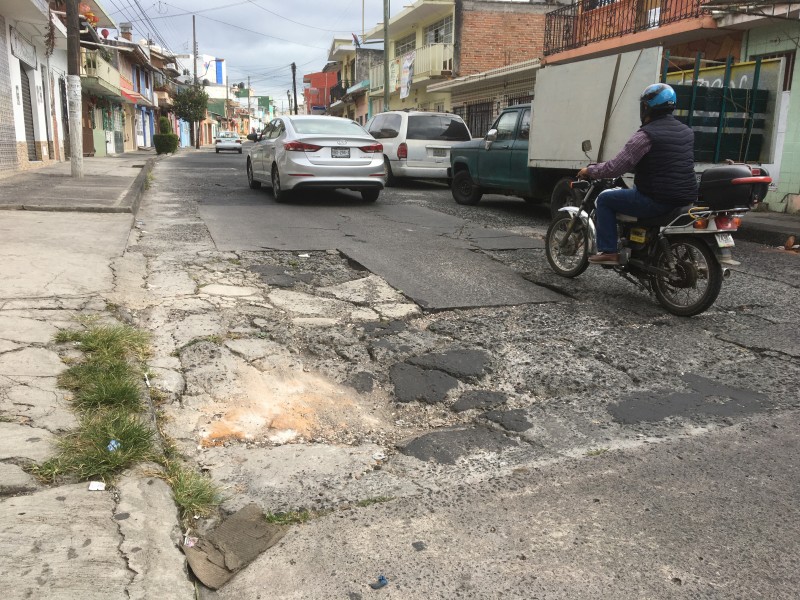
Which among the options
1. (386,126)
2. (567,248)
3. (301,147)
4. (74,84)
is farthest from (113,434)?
(74,84)

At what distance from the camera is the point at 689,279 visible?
5.26 meters

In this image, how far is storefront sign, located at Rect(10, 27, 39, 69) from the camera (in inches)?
675

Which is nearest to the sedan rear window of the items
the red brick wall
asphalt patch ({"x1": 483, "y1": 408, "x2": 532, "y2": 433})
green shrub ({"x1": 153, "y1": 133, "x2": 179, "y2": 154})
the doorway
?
asphalt patch ({"x1": 483, "y1": 408, "x2": 532, "y2": 433})

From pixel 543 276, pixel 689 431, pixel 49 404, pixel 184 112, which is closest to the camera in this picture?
pixel 49 404

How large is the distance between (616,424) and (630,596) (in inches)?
56.7

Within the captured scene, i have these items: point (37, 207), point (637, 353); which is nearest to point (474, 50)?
point (37, 207)

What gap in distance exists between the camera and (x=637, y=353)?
448cm

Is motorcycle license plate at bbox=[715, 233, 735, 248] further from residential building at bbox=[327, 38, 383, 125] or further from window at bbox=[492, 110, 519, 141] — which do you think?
residential building at bbox=[327, 38, 383, 125]

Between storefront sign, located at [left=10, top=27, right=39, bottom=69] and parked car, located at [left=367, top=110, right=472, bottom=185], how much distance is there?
10242mm

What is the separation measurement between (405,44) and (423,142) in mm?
21665

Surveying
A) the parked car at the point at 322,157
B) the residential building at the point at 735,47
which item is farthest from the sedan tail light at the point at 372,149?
the residential building at the point at 735,47

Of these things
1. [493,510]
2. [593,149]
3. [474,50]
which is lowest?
[493,510]

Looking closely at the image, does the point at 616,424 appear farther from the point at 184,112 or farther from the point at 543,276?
the point at 184,112

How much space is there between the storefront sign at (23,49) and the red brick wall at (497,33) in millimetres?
15444
